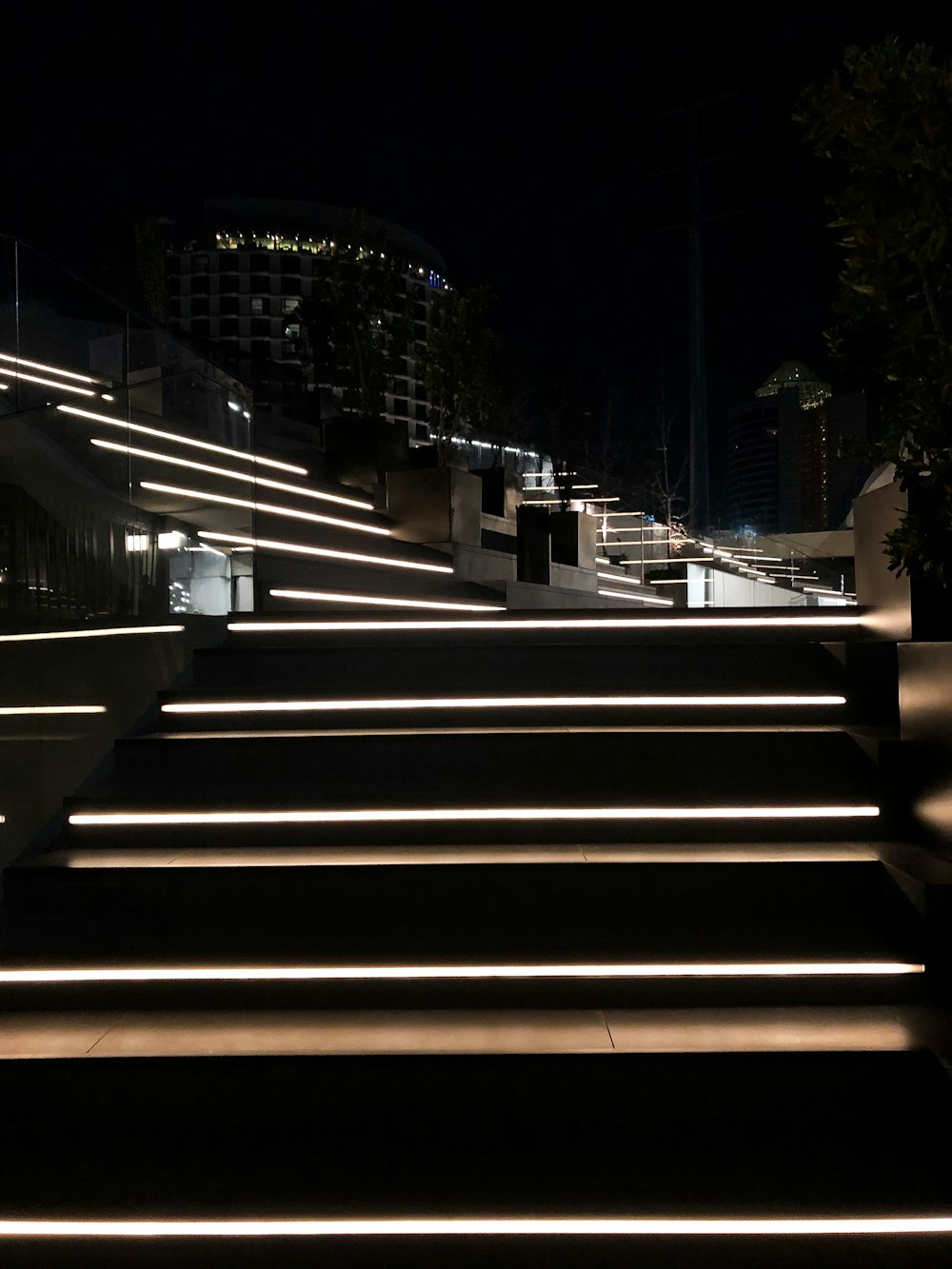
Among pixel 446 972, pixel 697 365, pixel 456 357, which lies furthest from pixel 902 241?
pixel 697 365

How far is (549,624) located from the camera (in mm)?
3602

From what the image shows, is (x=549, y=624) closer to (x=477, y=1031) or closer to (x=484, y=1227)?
(x=477, y=1031)

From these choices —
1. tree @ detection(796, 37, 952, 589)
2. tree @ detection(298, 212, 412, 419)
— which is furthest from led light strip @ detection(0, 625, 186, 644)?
tree @ detection(298, 212, 412, 419)

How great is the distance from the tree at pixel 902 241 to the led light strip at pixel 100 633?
2491 mm

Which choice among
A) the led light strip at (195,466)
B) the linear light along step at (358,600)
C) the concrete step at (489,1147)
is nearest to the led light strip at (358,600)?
the linear light along step at (358,600)

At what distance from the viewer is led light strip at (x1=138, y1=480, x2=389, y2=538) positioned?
12.0 ft

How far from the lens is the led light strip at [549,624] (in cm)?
347

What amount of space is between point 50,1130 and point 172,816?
91 cm

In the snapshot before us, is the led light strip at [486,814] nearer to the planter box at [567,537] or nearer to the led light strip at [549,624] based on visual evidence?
the led light strip at [549,624]

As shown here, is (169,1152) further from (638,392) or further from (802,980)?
(638,392)

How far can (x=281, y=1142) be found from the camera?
1.83 m

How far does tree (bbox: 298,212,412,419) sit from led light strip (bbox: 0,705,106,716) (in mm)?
5419

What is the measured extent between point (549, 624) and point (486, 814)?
120 centimetres

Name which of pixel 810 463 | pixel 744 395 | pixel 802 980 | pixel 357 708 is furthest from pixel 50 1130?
pixel 744 395
